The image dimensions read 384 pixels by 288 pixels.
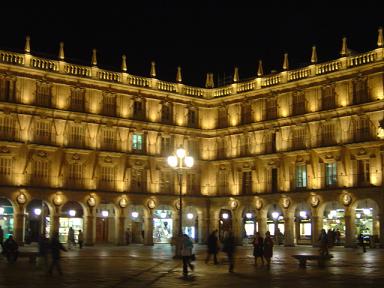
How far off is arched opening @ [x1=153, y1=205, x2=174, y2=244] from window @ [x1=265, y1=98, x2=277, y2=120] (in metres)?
13.9

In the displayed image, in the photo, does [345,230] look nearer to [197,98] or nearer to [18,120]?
[197,98]

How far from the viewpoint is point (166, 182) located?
212 feet

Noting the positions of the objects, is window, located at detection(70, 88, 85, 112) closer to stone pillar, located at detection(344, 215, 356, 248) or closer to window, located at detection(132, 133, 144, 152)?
window, located at detection(132, 133, 144, 152)

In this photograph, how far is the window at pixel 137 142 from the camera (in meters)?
63.0

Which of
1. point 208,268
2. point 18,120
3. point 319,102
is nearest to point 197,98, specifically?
point 319,102

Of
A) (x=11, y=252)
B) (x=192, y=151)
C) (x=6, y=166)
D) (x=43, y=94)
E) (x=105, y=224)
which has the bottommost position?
(x=11, y=252)

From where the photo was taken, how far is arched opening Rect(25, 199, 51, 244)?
192 ft

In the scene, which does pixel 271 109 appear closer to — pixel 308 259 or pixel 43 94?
pixel 43 94

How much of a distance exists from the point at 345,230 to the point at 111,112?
24.0 meters

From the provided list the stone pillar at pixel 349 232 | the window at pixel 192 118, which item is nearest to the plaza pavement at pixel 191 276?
the stone pillar at pixel 349 232

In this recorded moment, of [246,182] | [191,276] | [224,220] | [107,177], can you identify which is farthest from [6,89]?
[191,276]

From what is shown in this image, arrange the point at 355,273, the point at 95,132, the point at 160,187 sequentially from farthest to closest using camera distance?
the point at 160,187, the point at 95,132, the point at 355,273

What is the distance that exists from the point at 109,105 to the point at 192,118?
1006 centimetres

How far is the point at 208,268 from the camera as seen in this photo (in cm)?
3080
